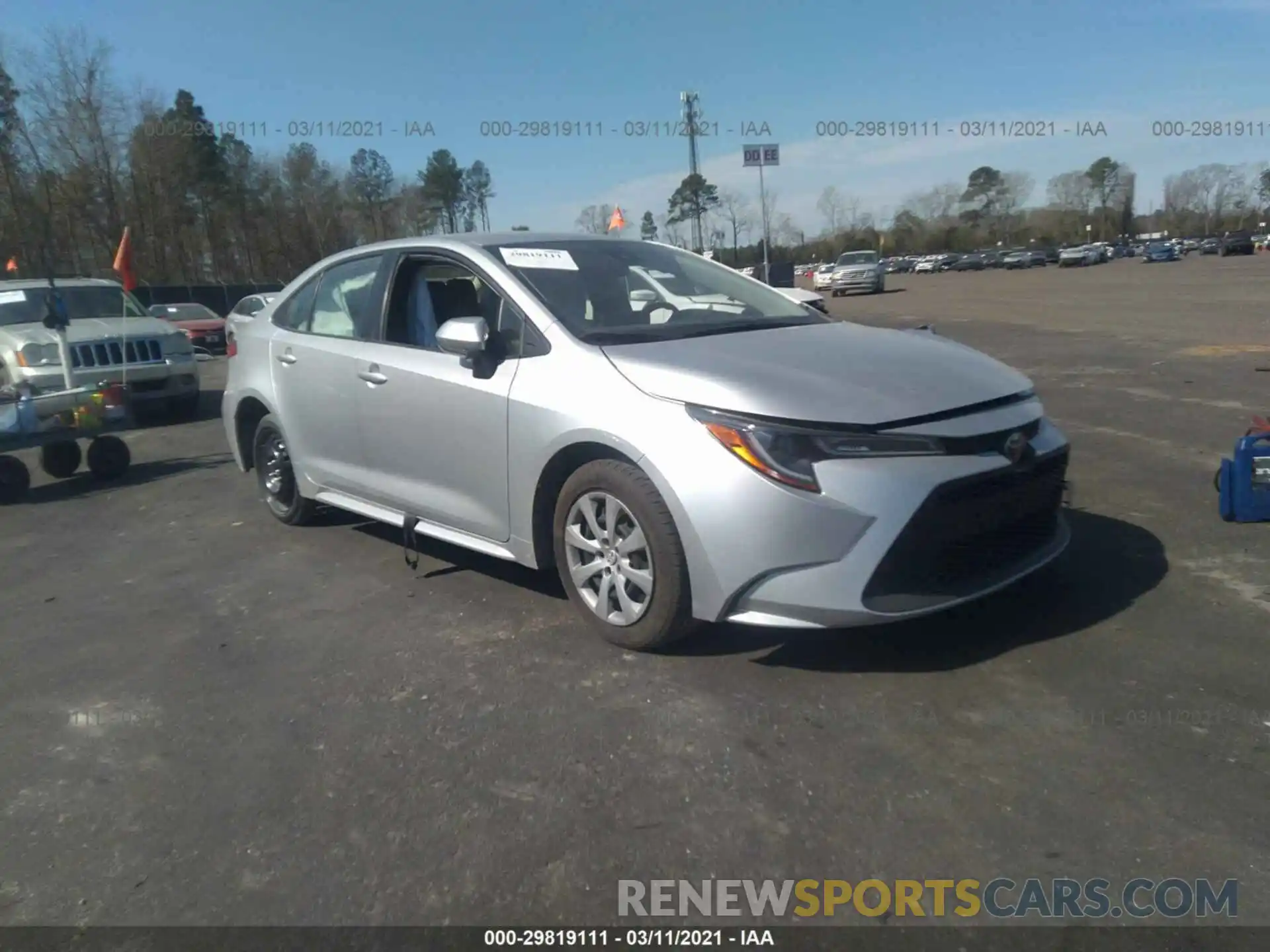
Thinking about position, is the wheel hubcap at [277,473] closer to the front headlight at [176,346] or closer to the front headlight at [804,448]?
the front headlight at [804,448]

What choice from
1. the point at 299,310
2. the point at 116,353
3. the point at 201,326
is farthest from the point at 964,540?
the point at 201,326

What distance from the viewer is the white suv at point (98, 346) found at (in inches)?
409

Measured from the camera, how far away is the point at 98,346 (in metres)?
10.8

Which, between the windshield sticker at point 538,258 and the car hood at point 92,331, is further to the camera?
the car hood at point 92,331

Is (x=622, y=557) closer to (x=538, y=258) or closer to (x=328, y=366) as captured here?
(x=538, y=258)

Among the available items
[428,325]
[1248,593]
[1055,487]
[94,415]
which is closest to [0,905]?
[428,325]

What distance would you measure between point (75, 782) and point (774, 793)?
2278mm

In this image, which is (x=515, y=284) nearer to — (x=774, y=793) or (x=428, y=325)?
(x=428, y=325)

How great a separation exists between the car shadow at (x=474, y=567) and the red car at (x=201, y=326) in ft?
62.8

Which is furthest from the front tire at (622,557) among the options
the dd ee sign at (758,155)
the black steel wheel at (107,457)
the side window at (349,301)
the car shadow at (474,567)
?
the dd ee sign at (758,155)

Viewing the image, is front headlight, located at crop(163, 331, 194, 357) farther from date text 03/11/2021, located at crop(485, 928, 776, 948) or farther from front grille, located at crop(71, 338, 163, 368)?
date text 03/11/2021, located at crop(485, 928, 776, 948)

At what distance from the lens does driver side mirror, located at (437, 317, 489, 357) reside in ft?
13.5

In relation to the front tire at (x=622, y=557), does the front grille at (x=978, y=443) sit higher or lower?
higher

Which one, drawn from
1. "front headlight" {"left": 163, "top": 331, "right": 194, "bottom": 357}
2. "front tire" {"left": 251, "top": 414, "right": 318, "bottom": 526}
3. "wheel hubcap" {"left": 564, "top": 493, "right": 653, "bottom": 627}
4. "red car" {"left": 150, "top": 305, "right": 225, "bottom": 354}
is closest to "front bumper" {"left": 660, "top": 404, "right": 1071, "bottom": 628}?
"wheel hubcap" {"left": 564, "top": 493, "right": 653, "bottom": 627}
